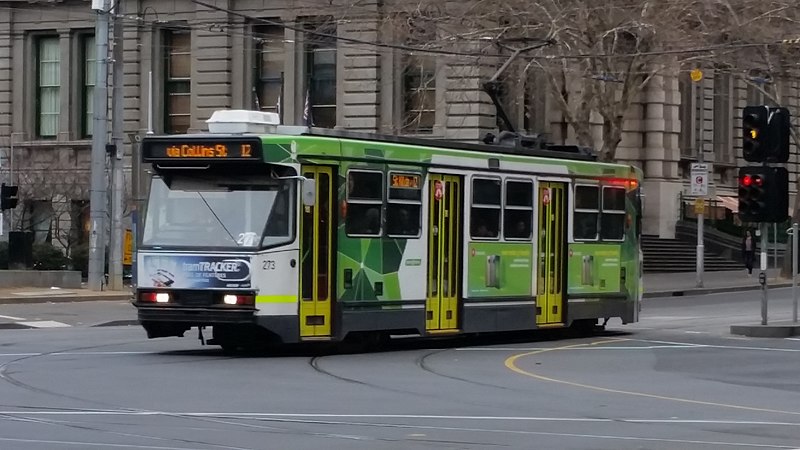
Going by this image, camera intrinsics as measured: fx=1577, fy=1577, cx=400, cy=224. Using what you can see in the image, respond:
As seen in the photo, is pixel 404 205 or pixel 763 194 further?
pixel 763 194

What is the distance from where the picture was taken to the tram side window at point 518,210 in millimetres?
23594

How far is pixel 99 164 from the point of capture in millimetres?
37594

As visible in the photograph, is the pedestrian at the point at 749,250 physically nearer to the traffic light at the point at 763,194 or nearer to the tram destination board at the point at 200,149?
the traffic light at the point at 763,194

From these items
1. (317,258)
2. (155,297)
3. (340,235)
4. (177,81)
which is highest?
(177,81)

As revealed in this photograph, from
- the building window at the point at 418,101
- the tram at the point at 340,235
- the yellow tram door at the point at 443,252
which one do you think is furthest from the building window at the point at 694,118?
the yellow tram door at the point at 443,252

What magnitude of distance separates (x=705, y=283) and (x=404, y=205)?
29.7m

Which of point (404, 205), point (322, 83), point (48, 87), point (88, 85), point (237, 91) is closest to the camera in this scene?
point (404, 205)

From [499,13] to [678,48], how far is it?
4.70m

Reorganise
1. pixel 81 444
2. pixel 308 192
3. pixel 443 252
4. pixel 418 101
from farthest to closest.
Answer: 1. pixel 418 101
2. pixel 443 252
3. pixel 308 192
4. pixel 81 444

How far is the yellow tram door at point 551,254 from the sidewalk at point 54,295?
45.7ft

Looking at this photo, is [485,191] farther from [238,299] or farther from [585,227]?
[238,299]

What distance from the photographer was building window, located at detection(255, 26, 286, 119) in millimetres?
55375

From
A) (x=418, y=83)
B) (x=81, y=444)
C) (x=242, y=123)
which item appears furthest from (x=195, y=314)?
(x=418, y=83)

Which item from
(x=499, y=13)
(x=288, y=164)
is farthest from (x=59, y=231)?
(x=288, y=164)
